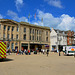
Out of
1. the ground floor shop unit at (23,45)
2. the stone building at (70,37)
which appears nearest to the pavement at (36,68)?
the ground floor shop unit at (23,45)

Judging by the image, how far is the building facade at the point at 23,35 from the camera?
41531 millimetres

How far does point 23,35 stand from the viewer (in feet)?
151

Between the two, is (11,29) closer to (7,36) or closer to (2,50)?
(7,36)

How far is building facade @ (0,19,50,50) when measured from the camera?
41.5 metres

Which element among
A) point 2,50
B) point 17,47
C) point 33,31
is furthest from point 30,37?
point 2,50

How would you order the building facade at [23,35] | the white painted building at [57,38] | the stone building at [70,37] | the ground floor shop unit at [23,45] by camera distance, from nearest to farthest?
the building facade at [23,35] < the ground floor shop unit at [23,45] < the white painted building at [57,38] < the stone building at [70,37]

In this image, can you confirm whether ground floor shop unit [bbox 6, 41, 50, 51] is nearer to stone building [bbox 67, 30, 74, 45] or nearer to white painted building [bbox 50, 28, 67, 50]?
white painted building [bbox 50, 28, 67, 50]

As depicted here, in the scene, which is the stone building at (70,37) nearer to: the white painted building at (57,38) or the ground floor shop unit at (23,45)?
the white painted building at (57,38)

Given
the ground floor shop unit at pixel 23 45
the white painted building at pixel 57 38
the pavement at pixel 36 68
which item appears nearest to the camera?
the pavement at pixel 36 68

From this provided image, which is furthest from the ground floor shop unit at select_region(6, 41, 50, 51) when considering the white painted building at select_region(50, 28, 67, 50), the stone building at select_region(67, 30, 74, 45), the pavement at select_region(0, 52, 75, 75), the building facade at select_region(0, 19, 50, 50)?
the pavement at select_region(0, 52, 75, 75)

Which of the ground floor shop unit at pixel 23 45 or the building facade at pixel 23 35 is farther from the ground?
the building facade at pixel 23 35

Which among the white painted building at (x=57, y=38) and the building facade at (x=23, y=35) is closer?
the building facade at (x=23, y=35)

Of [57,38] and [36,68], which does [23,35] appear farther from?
[36,68]

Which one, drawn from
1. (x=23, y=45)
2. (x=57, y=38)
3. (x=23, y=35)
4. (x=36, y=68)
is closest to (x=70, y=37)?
(x=57, y=38)
